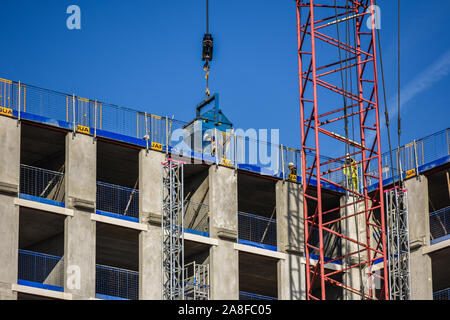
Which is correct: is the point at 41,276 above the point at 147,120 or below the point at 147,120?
below

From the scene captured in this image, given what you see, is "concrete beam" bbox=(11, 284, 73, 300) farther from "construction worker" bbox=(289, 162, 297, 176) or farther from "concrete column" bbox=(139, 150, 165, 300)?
"construction worker" bbox=(289, 162, 297, 176)

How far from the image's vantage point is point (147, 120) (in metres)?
79.5

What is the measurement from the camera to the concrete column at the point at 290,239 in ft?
266

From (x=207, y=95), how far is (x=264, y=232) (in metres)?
11.1

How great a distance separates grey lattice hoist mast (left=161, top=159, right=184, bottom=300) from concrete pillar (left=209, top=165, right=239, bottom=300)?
2.20m

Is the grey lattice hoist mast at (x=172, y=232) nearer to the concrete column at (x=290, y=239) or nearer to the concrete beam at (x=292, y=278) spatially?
the concrete beam at (x=292, y=278)

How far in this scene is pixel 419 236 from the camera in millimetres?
81125

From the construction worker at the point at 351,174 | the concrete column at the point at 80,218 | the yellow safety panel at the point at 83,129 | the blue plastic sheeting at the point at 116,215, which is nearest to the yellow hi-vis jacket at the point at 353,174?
the construction worker at the point at 351,174

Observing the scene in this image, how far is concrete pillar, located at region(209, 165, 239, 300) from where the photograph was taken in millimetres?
77438

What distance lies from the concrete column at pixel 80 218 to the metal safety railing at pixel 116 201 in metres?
1.83

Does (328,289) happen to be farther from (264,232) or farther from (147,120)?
(147,120)

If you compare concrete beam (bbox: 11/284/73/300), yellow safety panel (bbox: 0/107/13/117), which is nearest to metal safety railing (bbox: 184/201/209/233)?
concrete beam (bbox: 11/284/73/300)
